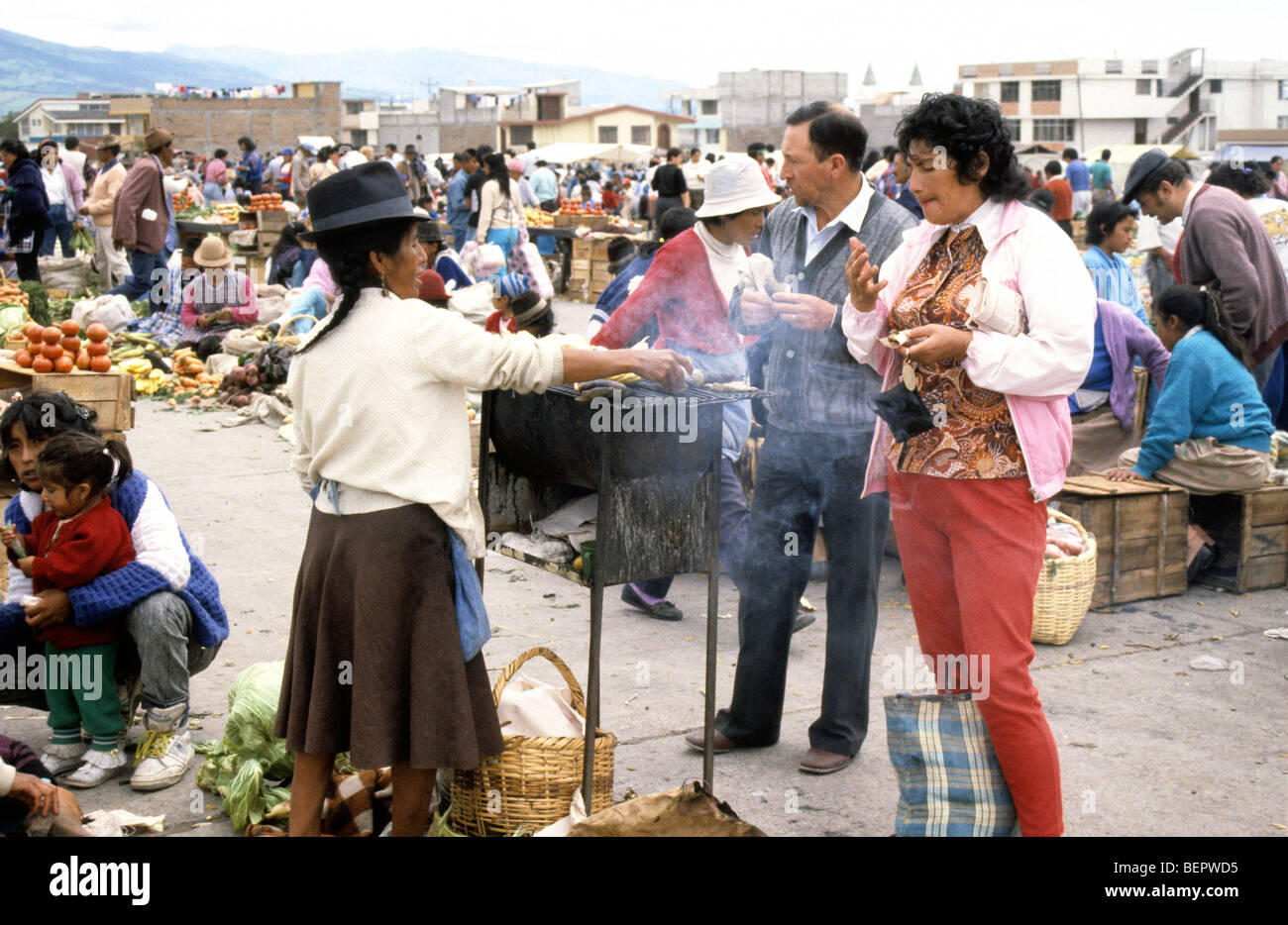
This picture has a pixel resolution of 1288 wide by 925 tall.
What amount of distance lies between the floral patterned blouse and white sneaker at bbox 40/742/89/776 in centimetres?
292

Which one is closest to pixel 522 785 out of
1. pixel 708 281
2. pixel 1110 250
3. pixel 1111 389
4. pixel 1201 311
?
pixel 708 281

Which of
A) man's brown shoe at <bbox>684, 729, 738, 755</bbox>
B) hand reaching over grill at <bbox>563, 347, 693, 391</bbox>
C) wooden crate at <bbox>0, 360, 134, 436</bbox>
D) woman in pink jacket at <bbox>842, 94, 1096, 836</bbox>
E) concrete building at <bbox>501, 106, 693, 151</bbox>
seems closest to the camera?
woman in pink jacket at <bbox>842, 94, 1096, 836</bbox>

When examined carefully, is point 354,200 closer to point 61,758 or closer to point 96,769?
point 96,769

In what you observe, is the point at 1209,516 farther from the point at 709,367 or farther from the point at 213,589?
the point at 213,589

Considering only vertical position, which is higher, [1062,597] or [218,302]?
[218,302]

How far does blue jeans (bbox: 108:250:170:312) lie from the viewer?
1312 cm

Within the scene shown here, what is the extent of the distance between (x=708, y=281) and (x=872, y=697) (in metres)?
1.75

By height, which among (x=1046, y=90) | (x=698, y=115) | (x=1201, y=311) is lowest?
(x=1201, y=311)

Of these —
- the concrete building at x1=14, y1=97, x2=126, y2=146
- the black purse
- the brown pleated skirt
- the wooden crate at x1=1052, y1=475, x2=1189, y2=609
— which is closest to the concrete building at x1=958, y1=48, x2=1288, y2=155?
the concrete building at x1=14, y1=97, x2=126, y2=146

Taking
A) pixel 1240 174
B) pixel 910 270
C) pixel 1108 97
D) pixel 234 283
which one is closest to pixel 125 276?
pixel 234 283

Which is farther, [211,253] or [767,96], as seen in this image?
[767,96]

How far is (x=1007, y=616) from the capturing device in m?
2.95

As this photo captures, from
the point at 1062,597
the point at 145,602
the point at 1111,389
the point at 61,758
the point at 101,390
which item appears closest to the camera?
the point at 145,602

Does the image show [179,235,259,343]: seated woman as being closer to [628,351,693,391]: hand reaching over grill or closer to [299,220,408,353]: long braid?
[299,220,408,353]: long braid
